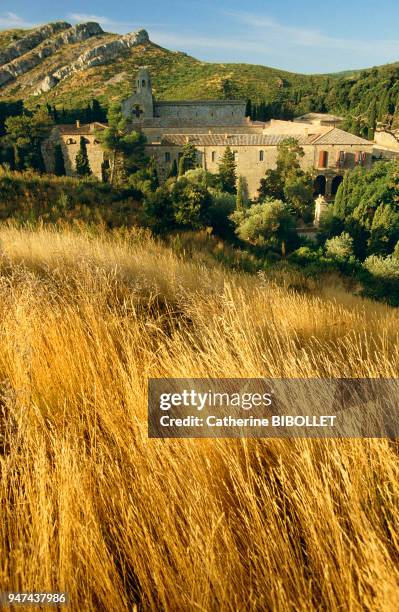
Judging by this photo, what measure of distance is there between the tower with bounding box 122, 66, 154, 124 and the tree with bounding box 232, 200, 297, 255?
25315 mm

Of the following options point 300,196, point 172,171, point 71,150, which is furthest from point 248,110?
point 71,150

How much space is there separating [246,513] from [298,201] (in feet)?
108

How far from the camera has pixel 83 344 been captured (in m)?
2.44

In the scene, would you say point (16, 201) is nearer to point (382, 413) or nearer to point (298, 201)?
point (382, 413)

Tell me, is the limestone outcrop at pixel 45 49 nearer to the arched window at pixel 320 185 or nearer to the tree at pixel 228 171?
the tree at pixel 228 171

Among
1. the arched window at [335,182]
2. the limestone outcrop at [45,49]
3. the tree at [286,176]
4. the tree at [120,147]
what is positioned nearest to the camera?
the tree at [286,176]

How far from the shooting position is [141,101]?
1766 inches

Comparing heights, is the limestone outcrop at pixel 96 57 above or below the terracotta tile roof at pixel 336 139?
above

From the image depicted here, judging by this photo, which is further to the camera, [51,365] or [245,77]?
[245,77]

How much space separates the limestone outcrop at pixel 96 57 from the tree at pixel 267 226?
205 ft

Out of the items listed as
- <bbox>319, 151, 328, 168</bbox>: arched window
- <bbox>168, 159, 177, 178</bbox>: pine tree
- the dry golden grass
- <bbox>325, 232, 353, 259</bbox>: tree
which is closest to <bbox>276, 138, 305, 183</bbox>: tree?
<bbox>319, 151, 328, 168</bbox>: arched window

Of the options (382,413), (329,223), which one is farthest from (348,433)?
(329,223)

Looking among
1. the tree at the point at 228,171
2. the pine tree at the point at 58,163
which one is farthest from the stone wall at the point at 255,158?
the pine tree at the point at 58,163

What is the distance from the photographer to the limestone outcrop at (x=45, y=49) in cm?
7606
